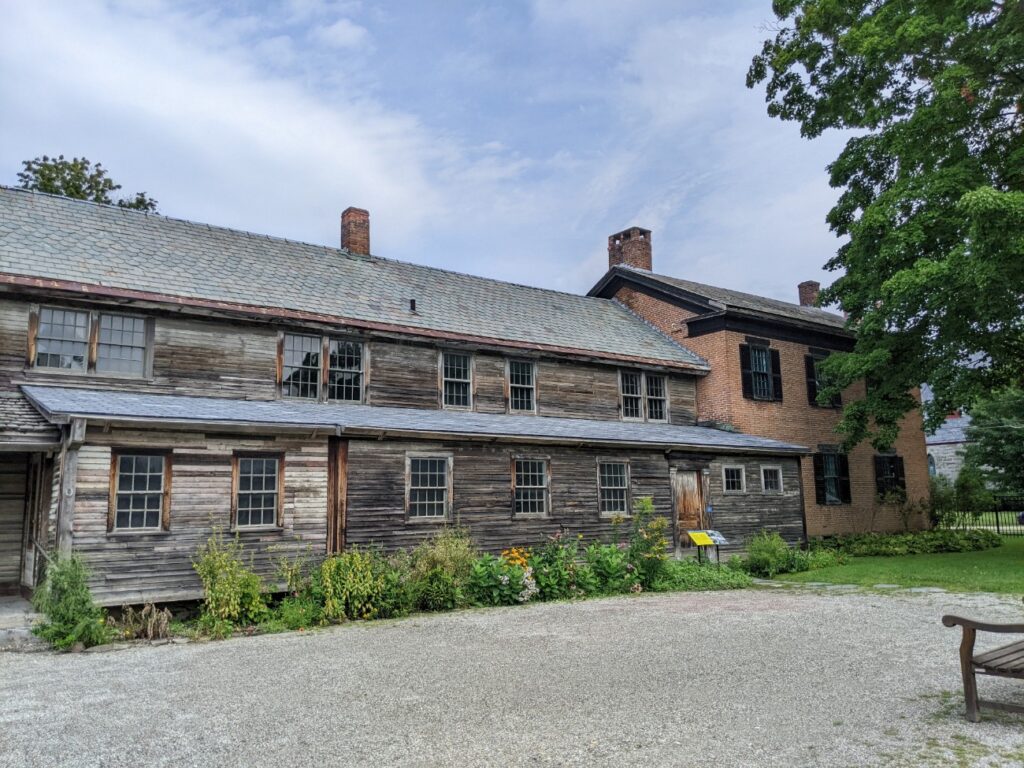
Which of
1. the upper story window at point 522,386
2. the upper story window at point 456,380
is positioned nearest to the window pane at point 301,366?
the upper story window at point 456,380

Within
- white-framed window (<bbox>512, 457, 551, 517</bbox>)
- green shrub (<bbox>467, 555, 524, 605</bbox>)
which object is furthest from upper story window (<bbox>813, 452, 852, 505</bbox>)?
green shrub (<bbox>467, 555, 524, 605</bbox>)

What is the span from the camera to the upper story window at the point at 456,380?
19.6 m

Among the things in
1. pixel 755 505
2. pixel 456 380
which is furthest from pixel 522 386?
pixel 755 505

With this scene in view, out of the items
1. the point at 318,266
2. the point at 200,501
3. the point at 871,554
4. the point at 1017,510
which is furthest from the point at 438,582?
the point at 1017,510

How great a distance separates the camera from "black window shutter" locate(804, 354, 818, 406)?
84.1 feet

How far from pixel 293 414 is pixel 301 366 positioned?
7.42ft

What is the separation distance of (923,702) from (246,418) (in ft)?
36.9

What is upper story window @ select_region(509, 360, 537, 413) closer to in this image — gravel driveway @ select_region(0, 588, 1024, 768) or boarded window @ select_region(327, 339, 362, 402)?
boarded window @ select_region(327, 339, 362, 402)

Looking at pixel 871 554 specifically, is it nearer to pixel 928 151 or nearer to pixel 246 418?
pixel 928 151

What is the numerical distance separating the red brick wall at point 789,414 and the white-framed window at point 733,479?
204 cm

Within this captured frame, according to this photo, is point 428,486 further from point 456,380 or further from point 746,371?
point 746,371

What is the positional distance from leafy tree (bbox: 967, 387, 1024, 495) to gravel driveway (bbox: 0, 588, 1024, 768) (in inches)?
662

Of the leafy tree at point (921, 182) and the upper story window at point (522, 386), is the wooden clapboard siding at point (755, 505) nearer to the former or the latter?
the leafy tree at point (921, 182)

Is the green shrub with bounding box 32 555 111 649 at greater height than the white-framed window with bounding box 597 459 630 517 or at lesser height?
lesser
